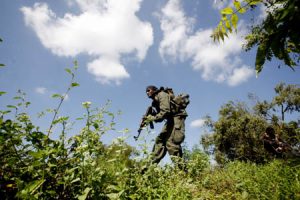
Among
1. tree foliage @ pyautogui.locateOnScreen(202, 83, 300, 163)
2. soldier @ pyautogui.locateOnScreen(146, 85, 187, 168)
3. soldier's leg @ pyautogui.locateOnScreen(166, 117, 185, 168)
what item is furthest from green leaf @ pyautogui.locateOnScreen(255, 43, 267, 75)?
tree foliage @ pyautogui.locateOnScreen(202, 83, 300, 163)

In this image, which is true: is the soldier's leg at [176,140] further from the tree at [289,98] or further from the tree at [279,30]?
the tree at [289,98]

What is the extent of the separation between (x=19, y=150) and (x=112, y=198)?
0.92 meters

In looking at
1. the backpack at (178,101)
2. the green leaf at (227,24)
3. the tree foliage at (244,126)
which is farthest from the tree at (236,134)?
the green leaf at (227,24)

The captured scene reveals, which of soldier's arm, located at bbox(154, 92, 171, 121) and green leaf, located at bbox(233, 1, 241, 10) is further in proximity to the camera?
soldier's arm, located at bbox(154, 92, 171, 121)

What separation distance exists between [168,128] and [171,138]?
341 millimetres

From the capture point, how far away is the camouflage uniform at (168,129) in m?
6.70

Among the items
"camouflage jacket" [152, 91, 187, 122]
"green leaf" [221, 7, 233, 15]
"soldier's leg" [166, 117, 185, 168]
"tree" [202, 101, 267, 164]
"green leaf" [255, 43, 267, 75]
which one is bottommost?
"green leaf" [255, 43, 267, 75]

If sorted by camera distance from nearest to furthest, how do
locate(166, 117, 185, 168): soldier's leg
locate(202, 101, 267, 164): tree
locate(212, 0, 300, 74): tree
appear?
locate(212, 0, 300, 74): tree → locate(166, 117, 185, 168): soldier's leg → locate(202, 101, 267, 164): tree

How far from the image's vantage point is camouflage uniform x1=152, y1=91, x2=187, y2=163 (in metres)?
6.70

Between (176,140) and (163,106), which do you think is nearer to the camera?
(176,140)

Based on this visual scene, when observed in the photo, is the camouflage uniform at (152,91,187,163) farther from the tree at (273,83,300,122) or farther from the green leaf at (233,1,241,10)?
the tree at (273,83,300,122)

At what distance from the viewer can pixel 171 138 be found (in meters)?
6.79

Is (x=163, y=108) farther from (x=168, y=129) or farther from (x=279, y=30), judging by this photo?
(x=279, y=30)

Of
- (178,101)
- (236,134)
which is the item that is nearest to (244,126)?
(236,134)
